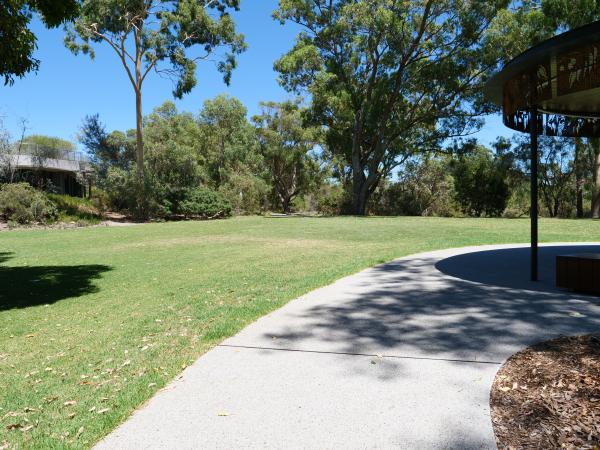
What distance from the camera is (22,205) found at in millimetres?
24422

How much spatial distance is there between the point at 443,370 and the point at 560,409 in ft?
2.77

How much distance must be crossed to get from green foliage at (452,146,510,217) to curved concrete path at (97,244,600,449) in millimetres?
29429

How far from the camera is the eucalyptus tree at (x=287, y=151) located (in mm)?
45906

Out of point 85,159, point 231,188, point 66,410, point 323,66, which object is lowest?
point 66,410

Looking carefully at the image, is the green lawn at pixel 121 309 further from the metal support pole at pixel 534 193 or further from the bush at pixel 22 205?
the bush at pixel 22 205

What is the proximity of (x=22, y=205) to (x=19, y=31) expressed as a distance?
20345 millimetres

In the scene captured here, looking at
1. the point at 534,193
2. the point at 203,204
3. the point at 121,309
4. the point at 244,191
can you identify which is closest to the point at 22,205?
the point at 203,204

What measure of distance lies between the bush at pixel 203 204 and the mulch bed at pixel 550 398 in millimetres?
29825

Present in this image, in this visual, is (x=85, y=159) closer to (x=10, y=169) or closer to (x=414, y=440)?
(x=10, y=169)

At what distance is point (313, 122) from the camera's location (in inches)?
1315

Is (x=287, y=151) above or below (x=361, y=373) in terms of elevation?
above

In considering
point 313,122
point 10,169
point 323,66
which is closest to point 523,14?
point 323,66

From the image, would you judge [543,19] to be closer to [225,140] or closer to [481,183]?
[481,183]

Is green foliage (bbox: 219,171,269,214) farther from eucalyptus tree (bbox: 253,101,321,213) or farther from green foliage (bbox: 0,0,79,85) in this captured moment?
green foliage (bbox: 0,0,79,85)
